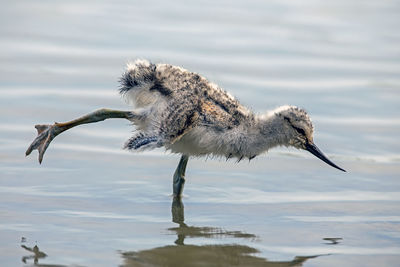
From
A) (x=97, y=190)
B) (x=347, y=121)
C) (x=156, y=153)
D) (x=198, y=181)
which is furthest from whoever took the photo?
(x=347, y=121)

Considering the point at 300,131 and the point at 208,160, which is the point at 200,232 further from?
the point at 208,160

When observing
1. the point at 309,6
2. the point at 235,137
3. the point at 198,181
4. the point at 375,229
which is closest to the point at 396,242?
the point at 375,229

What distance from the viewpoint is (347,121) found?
8297mm

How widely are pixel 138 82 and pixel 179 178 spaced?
771 mm

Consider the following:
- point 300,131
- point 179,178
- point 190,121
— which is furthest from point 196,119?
point 300,131

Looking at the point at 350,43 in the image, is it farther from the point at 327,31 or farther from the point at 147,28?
the point at 147,28

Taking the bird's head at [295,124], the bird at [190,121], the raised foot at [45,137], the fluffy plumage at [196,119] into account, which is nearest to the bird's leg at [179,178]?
the bird at [190,121]

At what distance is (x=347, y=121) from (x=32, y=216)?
350cm

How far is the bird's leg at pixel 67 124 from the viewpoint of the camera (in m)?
6.29

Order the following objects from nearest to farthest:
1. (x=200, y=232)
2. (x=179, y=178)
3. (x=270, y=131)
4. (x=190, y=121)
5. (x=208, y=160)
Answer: (x=200, y=232)
(x=190, y=121)
(x=270, y=131)
(x=179, y=178)
(x=208, y=160)

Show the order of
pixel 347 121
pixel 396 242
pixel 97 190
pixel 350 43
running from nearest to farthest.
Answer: pixel 396 242 → pixel 97 190 → pixel 347 121 → pixel 350 43

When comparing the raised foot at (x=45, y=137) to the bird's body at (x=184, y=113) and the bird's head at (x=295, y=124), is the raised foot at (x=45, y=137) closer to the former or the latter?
the bird's body at (x=184, y=113)

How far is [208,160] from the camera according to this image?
7367 millimetres

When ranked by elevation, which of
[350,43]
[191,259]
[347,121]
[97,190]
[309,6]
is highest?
[309,6]
